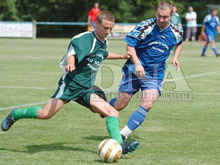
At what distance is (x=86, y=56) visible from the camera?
248 inches

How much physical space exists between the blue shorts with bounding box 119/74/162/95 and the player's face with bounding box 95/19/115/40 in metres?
1.07

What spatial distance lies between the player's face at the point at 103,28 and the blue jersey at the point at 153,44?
0.88 m

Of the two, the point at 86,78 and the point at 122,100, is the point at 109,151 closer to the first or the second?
the point at 86,78

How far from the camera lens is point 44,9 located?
44.3 meters

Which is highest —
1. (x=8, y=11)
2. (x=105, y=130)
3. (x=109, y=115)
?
(x=109, y=115)

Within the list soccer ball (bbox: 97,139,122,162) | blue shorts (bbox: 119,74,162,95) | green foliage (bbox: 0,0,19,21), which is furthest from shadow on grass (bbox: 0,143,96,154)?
green foliage (bbox: 0,0,19,21)

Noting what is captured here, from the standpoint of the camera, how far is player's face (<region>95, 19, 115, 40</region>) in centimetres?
613

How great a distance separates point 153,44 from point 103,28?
1.23 m

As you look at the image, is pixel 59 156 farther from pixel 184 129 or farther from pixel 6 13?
pixel 6 13

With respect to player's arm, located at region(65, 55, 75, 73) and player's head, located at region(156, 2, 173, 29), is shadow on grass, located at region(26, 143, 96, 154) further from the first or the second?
player's head, located at region(156, 2, 173, 29)

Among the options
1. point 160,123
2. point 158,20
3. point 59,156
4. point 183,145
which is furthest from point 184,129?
point 59,156

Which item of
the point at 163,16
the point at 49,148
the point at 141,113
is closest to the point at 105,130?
the point at 141,113

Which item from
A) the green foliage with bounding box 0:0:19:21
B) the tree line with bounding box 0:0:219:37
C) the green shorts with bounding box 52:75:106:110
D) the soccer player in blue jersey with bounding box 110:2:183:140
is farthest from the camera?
the green foliage with bounding box 0:0:19:21

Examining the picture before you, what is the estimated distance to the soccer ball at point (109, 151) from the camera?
19.0 feet
